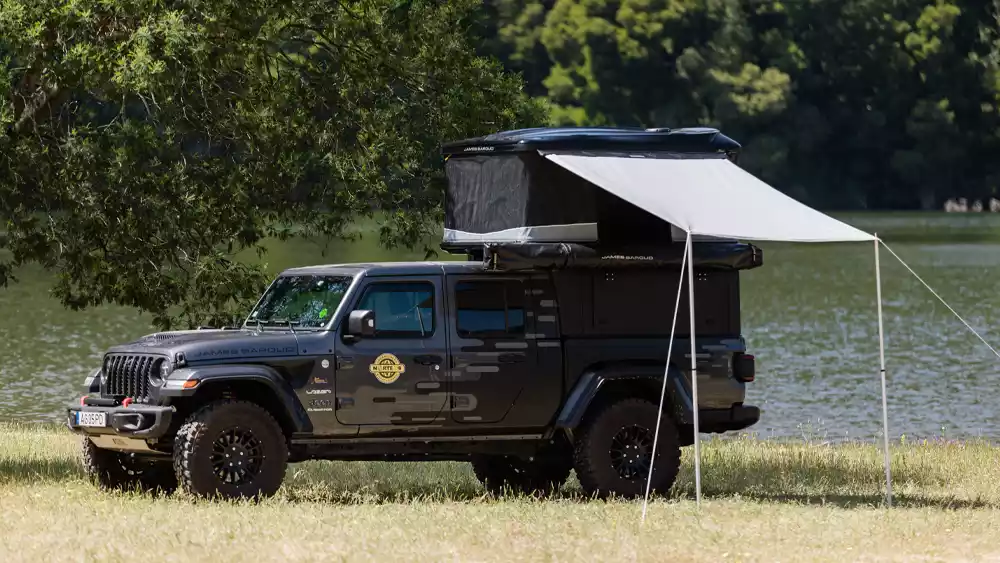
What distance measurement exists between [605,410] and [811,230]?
2165 millimetres

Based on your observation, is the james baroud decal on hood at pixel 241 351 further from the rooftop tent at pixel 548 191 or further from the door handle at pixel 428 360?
the rooftop tent at pixel 548 191

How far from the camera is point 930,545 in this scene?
1170 centimetres

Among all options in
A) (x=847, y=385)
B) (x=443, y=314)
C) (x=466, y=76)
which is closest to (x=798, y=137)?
(x=847, y=385)

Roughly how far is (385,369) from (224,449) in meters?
1.37

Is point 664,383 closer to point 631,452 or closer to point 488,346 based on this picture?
point 631,452

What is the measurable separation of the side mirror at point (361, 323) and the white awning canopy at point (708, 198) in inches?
79.6

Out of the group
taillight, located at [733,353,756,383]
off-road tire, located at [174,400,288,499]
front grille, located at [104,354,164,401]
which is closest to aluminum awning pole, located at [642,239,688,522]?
taillight, located at [733,353,756,383]

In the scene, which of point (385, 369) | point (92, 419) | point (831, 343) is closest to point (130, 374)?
point (92, 419)

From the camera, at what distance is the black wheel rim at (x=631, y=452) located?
14.9 m

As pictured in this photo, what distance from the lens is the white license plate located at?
Answer: 1373 cm

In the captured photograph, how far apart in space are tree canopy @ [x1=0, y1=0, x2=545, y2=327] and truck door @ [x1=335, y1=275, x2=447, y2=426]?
3.96 m

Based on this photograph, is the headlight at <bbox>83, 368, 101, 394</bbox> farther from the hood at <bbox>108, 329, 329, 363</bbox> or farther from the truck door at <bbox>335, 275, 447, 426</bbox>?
the truck door at <bbox>335, 275, 447, 426</bbox>

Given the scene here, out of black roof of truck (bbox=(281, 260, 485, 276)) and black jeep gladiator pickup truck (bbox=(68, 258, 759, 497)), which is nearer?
black jeep gladiator pickup truck (bbox=(68, 258, 759, 497))

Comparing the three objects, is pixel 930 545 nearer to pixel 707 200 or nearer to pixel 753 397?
pixel 707 200
